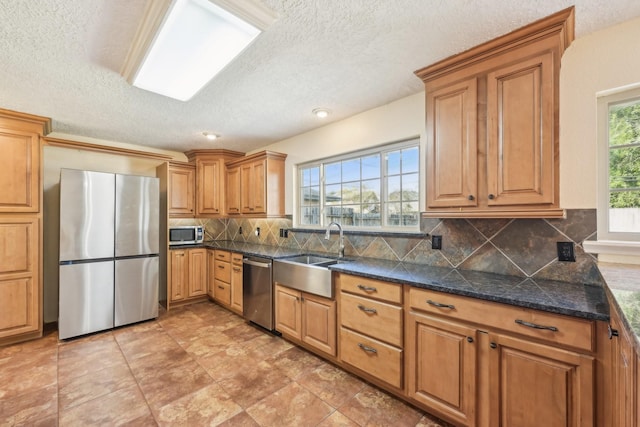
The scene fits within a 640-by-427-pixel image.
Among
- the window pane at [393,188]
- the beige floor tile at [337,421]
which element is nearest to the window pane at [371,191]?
the window pane at [393,188]

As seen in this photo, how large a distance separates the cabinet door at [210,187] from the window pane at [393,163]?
2.80 metres

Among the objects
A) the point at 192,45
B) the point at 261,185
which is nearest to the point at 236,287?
the point at 261,185

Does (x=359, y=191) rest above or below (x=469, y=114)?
below

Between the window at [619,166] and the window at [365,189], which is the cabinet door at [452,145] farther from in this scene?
the window at [619,166]

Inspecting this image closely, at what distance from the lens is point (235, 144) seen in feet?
13.5

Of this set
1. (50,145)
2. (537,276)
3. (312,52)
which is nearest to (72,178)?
(50,145)

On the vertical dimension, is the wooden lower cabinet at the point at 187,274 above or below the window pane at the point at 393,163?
below

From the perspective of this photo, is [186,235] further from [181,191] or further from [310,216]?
[310,216]

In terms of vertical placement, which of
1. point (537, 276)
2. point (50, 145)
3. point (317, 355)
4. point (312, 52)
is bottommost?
point (317, 355)

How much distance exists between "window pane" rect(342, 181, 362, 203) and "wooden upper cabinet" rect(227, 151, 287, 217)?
1041 millimetres

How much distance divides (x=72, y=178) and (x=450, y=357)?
389cm

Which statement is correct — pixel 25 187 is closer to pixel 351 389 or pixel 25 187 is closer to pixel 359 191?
pixel 359 191

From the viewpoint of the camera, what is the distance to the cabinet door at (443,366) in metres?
1.54

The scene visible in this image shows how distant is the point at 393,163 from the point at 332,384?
2.05 m
